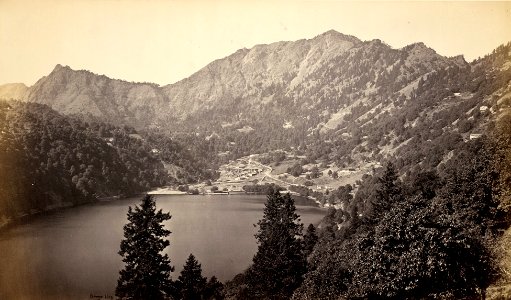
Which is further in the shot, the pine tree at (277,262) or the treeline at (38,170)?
the treeline at (38,170)

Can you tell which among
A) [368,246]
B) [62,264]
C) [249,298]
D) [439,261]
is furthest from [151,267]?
[62,264]

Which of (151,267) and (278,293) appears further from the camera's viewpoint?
(278,293)

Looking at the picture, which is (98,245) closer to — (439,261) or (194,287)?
(194,287)

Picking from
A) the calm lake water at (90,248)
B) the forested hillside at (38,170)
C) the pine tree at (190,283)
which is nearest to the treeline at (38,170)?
the forested hillside at (38,170)

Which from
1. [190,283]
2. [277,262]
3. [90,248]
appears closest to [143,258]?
[190,283]

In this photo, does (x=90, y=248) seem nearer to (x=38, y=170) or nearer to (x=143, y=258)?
(x=143, y=258)

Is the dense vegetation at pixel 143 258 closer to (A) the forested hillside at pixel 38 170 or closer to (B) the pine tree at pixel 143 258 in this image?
(B) the pine tree at pixel 143 258
